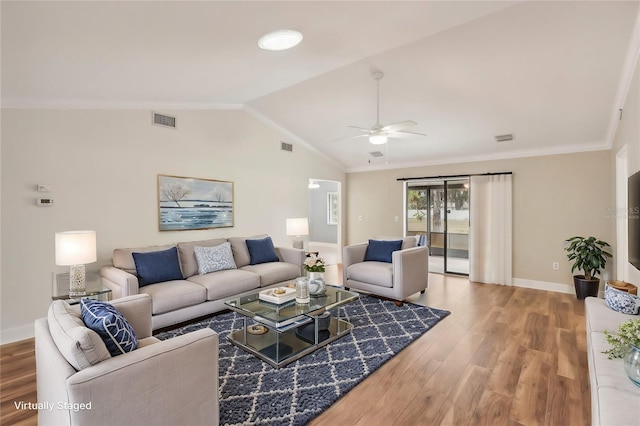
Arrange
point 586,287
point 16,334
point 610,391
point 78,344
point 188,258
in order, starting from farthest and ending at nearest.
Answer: point 586,287, point 188,258, point 16,334, point 610,391, point 78,344

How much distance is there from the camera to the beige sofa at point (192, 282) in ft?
10.4

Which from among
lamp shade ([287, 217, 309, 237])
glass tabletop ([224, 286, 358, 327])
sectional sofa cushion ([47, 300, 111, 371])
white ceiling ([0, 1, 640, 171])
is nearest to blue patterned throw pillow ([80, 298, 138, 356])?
sectional sofa cushion ([47, 300, 111, 371])

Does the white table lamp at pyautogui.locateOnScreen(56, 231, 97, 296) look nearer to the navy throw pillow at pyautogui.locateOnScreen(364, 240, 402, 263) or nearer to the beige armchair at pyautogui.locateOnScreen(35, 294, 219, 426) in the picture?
the beige armchair at pyautogui.locateOnScreen(35, 294, 219, 426)

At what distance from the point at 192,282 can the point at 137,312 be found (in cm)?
147

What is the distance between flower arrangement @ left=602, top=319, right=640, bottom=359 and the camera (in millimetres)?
1634

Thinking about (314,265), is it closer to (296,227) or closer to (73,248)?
(296,227)

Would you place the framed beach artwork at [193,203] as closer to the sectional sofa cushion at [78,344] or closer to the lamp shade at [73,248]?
the lamp shade at [73,248]

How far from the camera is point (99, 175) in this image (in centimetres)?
362


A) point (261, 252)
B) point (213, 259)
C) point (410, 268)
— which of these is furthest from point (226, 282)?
point (410, 268)

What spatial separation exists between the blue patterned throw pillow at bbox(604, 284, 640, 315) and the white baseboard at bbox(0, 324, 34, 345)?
17.9 ft

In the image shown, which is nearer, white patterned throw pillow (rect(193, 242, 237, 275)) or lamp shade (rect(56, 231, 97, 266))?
lamp shade (rect(56, 231, 97, 266))

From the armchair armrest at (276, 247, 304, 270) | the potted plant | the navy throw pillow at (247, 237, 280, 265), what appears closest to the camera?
the potted plant

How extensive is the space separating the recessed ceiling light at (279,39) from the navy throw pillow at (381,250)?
3208 mm

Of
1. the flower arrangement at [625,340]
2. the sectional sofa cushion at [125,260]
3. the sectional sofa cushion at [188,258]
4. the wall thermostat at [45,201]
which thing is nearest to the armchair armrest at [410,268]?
the flower arrangement at [625,340]
